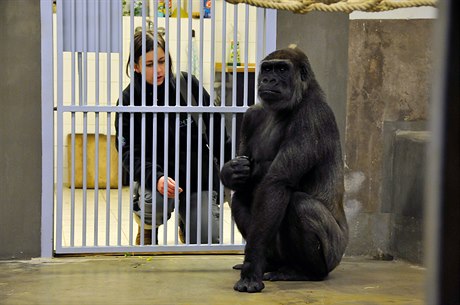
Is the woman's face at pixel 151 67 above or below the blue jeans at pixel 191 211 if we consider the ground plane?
above

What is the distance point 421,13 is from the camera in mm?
3947

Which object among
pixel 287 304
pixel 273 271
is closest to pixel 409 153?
pixel 273 271

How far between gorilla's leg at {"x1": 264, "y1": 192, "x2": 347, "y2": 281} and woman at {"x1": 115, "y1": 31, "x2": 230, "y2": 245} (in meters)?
0.66

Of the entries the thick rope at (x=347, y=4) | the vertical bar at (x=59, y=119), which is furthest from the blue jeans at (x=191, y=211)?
the thick rope at (x=347, y=4)

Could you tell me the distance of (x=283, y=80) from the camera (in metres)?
3.37

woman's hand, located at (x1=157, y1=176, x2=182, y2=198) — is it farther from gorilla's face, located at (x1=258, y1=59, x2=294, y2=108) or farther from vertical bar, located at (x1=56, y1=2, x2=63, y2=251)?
gorilla's face, located at (x1=258, y1=59, x2=294, y2=108)

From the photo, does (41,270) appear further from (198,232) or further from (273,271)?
(273,271)

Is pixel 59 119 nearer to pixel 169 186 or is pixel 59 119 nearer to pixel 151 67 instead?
pixel 151 67

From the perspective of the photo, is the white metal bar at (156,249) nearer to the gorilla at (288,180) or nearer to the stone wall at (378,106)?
the gorilla at (288,180)

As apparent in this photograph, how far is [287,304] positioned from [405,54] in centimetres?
154

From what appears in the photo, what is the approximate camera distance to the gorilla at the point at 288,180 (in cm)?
325

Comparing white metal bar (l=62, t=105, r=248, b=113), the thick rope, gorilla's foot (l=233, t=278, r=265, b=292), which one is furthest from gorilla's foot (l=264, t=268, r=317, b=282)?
the thick rope

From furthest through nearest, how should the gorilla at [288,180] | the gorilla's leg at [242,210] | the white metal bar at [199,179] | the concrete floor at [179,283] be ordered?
the white metal bar at [199,179]
the gorilla's leg at [242,210]
the gorilla at [288,180]
the concrete floor at [179,283]

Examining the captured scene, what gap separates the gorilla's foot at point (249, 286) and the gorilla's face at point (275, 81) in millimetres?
729
